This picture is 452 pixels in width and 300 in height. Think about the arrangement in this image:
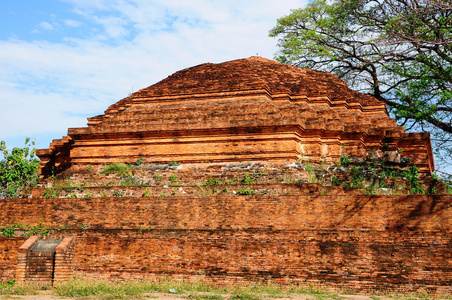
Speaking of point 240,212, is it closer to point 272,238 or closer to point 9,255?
point 272,238

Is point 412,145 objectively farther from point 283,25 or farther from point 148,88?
point 283,25

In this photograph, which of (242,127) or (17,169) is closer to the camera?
(242,127)

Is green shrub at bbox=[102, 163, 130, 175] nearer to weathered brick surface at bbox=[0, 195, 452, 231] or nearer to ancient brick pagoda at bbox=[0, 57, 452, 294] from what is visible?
ancient brick pagoda at bbox=[0, 57, 452, 294]

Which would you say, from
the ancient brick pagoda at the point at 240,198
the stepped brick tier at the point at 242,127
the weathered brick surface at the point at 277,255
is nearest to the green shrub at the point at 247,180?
the ancient brick pagoda at the point at 240,198

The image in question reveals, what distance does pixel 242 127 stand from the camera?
1268 cm

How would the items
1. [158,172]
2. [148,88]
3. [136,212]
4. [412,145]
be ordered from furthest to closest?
1. [148,88]
2. [412,145]
3. [158,172]
4. [136,212]

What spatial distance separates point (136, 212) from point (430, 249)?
5448 millimetres

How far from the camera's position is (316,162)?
1270 centimetres

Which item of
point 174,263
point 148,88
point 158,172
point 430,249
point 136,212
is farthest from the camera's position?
point 148,88

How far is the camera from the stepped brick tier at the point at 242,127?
41.5 feet

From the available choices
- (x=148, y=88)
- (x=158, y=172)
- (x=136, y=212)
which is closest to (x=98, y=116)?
(x=148, y=88)

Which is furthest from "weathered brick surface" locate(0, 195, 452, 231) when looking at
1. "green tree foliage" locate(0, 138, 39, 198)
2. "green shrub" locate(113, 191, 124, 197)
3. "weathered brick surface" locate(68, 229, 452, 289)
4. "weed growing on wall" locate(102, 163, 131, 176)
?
"green tree foliage" locate(0, 138, 39, 198)

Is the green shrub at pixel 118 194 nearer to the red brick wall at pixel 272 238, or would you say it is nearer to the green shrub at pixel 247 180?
the red brick wall at pixel 272 238

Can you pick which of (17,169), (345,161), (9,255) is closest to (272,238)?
(345,161)
